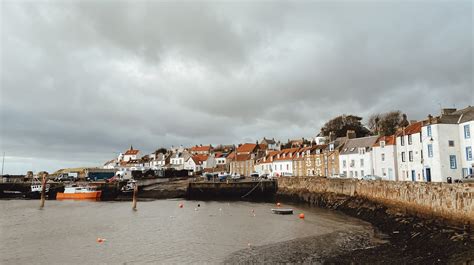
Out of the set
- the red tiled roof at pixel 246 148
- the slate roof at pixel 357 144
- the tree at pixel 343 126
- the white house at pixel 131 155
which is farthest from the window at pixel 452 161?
the white house at pixel 131 155

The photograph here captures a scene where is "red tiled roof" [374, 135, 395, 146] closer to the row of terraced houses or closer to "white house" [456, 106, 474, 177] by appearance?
the row of terraced houses

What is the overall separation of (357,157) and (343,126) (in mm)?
28785

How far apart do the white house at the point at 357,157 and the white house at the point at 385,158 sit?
145cm

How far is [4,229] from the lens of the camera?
27844mm

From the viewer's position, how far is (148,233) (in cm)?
2588

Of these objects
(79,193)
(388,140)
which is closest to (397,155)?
(388,140)

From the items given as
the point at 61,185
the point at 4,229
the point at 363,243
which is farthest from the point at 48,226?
the point at 61,185

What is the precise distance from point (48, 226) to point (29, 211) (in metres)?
13.2

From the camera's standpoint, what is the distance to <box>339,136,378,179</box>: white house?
48594mm

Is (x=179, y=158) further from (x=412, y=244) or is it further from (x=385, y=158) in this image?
(x=412, y=244)

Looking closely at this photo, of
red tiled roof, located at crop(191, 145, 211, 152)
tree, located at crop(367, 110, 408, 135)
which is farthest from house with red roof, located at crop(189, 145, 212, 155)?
tree, located at crop(367, 110, 408, 135)

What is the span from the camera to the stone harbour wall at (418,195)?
21.0m

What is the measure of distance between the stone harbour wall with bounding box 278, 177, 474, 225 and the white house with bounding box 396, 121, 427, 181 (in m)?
6.53

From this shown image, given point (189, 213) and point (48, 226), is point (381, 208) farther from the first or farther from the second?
point (48, 226)
